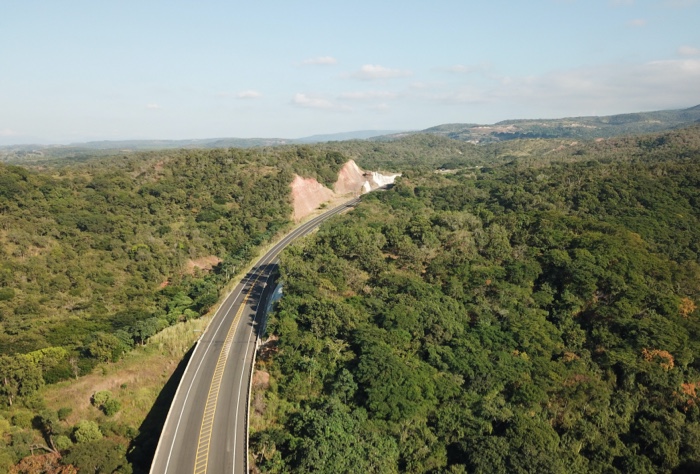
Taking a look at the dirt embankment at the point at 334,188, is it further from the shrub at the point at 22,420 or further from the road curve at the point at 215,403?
the shrub at the point at 22,420

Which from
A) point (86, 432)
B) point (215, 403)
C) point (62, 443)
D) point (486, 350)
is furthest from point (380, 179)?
point (62, 443)

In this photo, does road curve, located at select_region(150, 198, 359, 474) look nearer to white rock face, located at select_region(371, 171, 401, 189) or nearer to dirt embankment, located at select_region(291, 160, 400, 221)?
dirt embankment, located at select_region(291, 160, 400, 221)

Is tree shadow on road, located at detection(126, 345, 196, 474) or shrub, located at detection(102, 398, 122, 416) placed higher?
shrub, located at detection(102, 398, 122, 416)

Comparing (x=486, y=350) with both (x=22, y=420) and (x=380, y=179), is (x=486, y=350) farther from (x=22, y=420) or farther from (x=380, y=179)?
(x=380, y=179)

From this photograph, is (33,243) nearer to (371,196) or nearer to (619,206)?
(371,196)

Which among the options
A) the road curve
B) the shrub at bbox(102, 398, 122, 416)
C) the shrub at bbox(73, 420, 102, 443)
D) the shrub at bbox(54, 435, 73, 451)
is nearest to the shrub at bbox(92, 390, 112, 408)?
the shrub at bbox(102, 398, 122, 416)

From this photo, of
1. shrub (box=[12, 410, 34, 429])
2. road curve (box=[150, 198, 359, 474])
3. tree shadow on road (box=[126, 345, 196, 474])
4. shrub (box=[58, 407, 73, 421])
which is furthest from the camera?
shrub (box=[58, 407, 73, 421])

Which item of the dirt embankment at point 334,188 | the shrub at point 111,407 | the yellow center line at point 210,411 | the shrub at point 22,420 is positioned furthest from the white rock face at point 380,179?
the shrub at point 22,420
